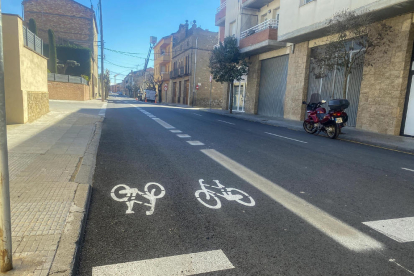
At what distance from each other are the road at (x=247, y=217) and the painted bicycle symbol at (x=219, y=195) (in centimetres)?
1

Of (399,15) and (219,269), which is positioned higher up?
(399,15)

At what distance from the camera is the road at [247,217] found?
251 centimetres

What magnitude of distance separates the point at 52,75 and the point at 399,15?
31.1 m

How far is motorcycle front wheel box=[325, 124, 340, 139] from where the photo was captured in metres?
10.9

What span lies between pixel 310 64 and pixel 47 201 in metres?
17.5

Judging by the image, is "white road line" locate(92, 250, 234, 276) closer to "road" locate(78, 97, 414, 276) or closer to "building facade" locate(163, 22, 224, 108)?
"road" locate(78, 97, 414, 276)

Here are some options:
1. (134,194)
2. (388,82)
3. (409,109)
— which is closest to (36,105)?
(134,194)

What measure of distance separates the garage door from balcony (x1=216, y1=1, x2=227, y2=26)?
9034 mm

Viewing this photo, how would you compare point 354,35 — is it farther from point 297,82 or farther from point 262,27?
point 262,27

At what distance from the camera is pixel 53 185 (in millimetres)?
4016

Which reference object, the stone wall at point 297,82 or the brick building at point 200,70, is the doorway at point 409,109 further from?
the brick building at point 200,70

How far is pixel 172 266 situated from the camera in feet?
7.98

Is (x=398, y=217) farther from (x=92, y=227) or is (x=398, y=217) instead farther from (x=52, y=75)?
(x=52, y=75)

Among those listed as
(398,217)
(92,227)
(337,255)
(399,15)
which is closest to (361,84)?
(399,15)
